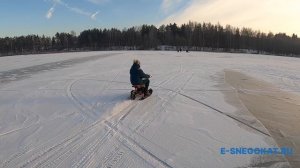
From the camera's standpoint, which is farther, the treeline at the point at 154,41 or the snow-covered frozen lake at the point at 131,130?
the treeline at the point at 154,41

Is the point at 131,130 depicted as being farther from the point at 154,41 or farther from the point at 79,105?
the point at 154,41

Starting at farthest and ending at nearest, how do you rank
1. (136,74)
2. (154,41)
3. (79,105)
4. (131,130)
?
1. (154,41)
2. (136,74)
3. (79,105)
4. (131,130)

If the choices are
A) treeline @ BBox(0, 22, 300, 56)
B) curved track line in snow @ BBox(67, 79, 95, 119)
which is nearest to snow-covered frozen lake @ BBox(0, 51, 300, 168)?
curved track line in snow @ BBox(67, 79, 95, 119)

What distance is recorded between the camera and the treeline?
5064 inches

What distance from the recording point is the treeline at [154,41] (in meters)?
129

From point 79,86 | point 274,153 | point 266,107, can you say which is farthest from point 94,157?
point 79,86

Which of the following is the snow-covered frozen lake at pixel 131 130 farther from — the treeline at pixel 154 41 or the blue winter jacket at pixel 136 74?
the treeline at pixel 154 41

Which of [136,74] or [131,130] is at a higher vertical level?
[136,74]

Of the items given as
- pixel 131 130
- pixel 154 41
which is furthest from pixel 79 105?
pixel 154 41

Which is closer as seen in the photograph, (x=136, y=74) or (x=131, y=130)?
(x=131, y=130)

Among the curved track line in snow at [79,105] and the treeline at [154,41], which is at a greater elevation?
the treeline at [154,41]

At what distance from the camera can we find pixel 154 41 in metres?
128

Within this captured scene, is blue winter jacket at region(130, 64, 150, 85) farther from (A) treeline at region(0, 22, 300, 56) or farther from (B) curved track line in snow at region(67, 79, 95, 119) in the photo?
(A) treeline at region(0, 22, 300, 56)

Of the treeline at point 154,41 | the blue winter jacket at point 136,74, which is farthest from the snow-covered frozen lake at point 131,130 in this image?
the treeline at point 154,41
